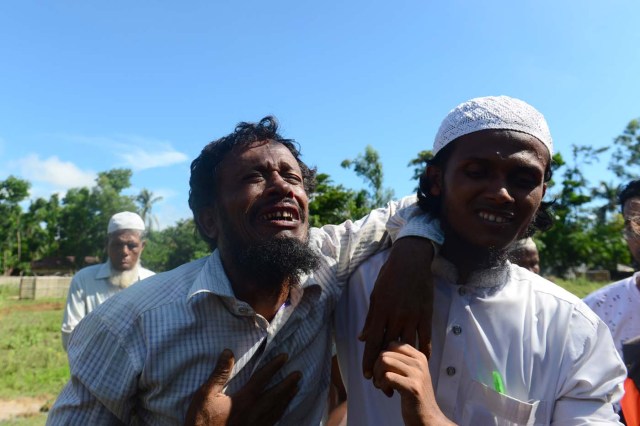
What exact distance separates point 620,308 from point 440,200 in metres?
1.74

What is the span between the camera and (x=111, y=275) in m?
5.45

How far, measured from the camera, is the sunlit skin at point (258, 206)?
7.20 feet

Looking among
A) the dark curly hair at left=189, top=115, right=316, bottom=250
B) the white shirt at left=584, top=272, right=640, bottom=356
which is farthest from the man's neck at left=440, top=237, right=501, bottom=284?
the white shirt at left=584, top=272, right=640, bottom=356

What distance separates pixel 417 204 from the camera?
2.20 metres

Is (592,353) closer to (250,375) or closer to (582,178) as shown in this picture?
(250,375)

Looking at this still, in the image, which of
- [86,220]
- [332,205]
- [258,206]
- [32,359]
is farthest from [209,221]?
[86,220]

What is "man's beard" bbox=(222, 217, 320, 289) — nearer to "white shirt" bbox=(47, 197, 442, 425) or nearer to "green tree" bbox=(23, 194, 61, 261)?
"white shirt" bbox=(47, 197, 442, 425)

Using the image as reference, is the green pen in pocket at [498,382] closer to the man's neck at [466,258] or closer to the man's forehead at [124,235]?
the man's neck at [466,258]

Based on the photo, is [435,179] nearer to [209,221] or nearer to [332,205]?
[209,221]

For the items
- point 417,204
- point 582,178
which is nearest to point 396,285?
point 417,204

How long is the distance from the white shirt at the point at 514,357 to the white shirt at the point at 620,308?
1.24 meters

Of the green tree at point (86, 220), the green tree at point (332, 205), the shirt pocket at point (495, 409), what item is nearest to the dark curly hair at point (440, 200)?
the shirt pocket at point (495, 409)

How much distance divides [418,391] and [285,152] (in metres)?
1.29

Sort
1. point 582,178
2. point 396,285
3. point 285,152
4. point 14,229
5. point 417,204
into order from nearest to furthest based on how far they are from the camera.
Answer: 1. point 396,285
2. point 417,204
3. point 285,152
4. point 582,178
5. point 14,229
